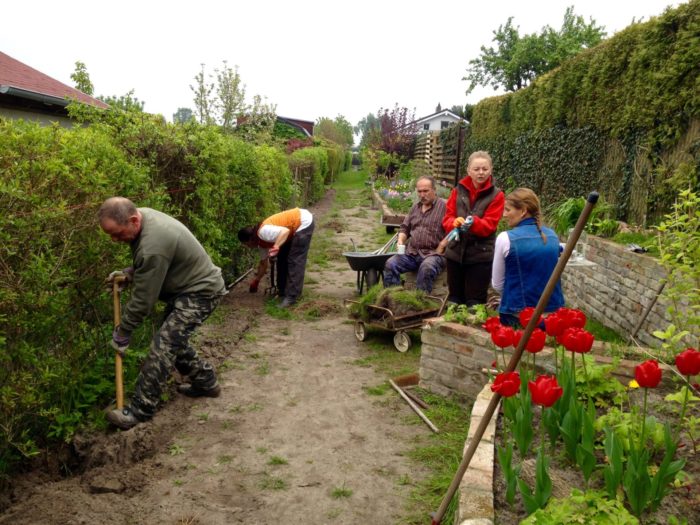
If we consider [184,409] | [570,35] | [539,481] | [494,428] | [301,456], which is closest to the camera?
[539,481]

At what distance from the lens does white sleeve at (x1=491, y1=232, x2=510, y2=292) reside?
369 centimetres

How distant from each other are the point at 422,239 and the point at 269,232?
1.97m

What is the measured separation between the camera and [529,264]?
365cm

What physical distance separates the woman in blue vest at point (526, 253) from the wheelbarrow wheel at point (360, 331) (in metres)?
2.41

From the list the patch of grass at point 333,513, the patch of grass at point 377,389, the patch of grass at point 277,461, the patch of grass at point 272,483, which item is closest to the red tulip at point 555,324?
the patch of grass at point 333,513

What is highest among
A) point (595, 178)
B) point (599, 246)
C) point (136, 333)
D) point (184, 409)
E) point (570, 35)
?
point (570, 35)

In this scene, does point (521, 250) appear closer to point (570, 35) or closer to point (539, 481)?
point (539, 481)

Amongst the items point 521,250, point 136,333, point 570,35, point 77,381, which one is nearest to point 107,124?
point 136,333

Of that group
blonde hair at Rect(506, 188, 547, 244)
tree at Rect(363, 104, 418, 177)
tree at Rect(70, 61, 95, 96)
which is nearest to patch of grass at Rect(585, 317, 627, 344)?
blonde hair at Rect(506, 188, 547, 244)

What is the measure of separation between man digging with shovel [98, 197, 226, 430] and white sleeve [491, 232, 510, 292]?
2.18 metres

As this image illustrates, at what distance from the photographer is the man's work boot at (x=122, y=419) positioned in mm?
3678

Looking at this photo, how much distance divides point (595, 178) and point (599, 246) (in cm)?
203

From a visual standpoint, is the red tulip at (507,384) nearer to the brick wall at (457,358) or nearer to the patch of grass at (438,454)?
the patch of grass at (438,454)

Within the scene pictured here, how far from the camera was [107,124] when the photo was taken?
17.0 ft
